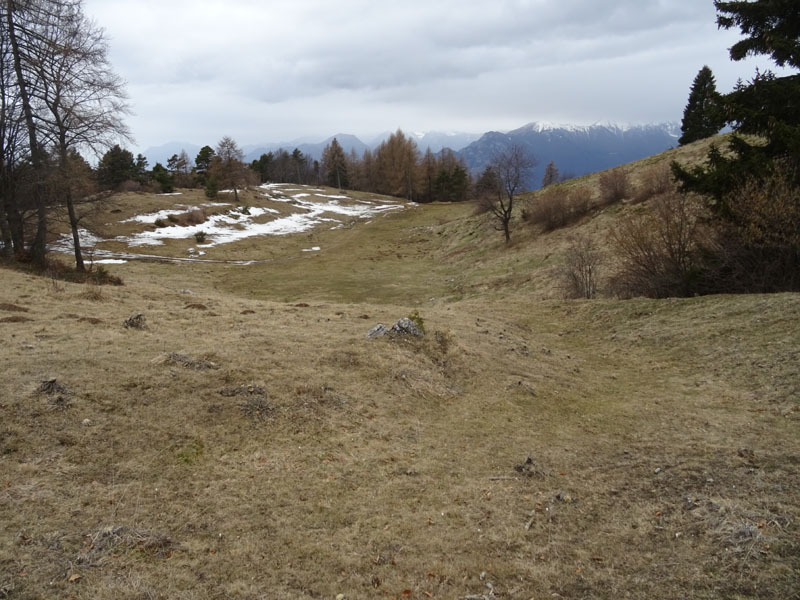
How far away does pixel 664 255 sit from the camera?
16.8 meters

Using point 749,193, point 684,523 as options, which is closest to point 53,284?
point 684,523

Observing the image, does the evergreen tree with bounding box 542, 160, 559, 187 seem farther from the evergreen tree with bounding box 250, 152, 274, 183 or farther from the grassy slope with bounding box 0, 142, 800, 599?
the evergreen tree with bounding box 250, 152, 274, 183

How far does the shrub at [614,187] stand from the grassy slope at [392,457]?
22231 millimetres

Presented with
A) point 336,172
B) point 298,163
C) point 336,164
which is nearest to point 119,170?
point 336,164

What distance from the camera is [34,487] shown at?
529cm

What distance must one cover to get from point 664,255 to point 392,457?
1457cm

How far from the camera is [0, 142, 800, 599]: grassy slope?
14.6 ft

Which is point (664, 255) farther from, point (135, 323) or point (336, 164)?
point (336, 164)

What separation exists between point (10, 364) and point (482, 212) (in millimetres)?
43240

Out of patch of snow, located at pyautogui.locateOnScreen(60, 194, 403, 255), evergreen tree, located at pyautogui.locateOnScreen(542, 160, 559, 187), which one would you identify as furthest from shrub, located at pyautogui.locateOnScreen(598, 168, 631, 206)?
evergreen tree, located at pyautogui.locateOnScreen(542, 160, 559, 187)

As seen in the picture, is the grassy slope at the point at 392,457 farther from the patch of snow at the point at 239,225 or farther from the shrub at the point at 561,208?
the patch of snow at the point at 239,225

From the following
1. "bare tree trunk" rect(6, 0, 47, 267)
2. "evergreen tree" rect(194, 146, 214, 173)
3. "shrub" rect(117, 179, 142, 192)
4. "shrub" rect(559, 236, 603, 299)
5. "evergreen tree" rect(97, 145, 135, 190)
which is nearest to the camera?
"bare tree trunk" rect(6, 0, 47, 267)

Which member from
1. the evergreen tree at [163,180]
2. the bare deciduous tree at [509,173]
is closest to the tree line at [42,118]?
the bare deciduous tree at [509,173]

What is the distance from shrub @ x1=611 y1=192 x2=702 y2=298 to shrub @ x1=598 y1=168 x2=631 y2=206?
17.4 metres
